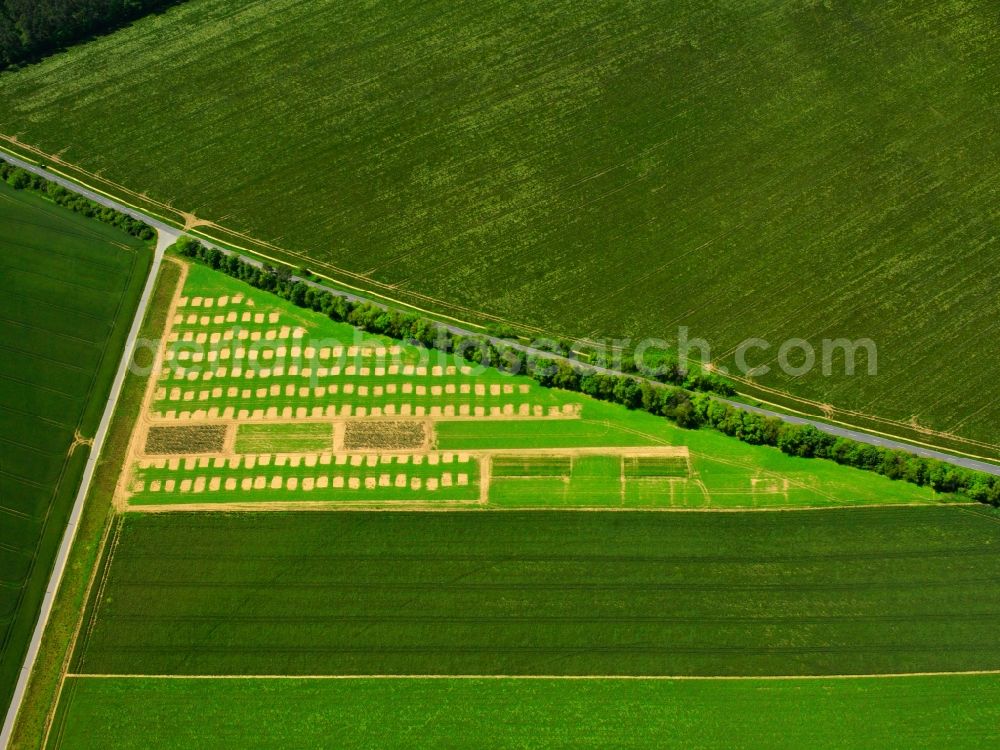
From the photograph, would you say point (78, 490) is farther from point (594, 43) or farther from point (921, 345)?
point (921, 345)

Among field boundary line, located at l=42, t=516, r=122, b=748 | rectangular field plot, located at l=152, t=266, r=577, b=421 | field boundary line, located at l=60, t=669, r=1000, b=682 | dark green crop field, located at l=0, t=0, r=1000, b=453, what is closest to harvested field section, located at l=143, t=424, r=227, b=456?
rectangular field plot, located at l=152, t=266, r=577, b=421

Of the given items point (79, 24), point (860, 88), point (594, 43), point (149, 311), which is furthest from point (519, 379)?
point (79, 24)

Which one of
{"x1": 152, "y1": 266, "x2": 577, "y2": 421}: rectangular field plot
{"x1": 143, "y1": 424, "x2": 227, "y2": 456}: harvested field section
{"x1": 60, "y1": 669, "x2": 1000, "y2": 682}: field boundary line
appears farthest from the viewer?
{"x1": 152, "y1": 266, "x2": 577, "y2": 421}: rectangular field plot

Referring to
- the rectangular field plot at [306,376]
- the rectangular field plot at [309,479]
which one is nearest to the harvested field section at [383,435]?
the rectangular field plot at [309,479]

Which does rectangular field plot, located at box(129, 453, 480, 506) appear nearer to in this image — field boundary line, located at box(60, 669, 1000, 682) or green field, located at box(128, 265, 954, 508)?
green field, located at box(128, 265, 954, 508)

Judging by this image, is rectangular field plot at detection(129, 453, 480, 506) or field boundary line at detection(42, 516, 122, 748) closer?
field boundary line at detection(42, 516, 122, 748)

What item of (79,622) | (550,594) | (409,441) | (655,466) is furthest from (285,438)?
(655,466)
